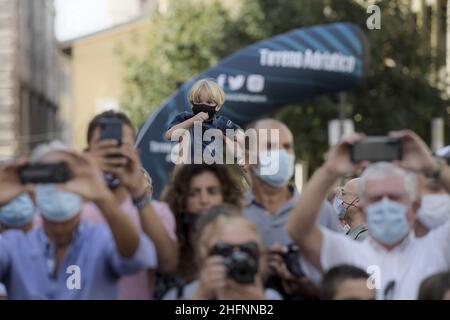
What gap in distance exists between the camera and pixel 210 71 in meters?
13.0

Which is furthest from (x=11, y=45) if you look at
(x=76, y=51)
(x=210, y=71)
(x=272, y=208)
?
(x=272, y=208)

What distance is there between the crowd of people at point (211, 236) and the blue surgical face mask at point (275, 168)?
289 mm

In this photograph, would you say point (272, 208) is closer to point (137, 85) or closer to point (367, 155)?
point (367, 155)

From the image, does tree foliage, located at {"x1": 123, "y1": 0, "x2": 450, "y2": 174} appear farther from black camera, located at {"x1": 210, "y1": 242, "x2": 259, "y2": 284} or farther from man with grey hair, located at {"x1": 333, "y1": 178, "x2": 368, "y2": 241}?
black camera, located at {"x1": 210, "y1": 242, "x2": 259, "y2": 284}

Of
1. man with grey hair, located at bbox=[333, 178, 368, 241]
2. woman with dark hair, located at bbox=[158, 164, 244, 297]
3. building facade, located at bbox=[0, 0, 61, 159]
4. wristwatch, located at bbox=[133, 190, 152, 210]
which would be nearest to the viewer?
wristwatch, located at bbox=[133, 190, 152, 210]

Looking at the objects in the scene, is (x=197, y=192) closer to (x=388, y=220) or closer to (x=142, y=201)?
(x=142, y=201)

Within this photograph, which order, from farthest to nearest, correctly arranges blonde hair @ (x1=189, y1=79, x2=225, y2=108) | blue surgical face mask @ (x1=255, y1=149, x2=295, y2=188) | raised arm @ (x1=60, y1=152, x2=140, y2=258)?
blonde hair @ (x1=189, y1=79, x2=225, y2=108) < blue surgical face mask @ (x1=255, y1=149, x2=295, y2=188) < raised arm @ (x1=60, y1=152, x2=140, y2=258)

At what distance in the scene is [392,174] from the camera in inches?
188

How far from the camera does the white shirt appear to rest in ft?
15.9

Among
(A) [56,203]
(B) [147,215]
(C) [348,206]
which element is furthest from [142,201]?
(C) [348,206]

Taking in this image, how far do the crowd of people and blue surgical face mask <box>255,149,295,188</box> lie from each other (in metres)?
0.29

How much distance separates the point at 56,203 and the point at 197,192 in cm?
56

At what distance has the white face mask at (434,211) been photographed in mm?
4898

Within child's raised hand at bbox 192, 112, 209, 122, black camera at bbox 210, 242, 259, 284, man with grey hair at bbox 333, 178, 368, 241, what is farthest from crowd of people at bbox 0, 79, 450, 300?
man with grey hair at bbox 333, 178, 368, 241
